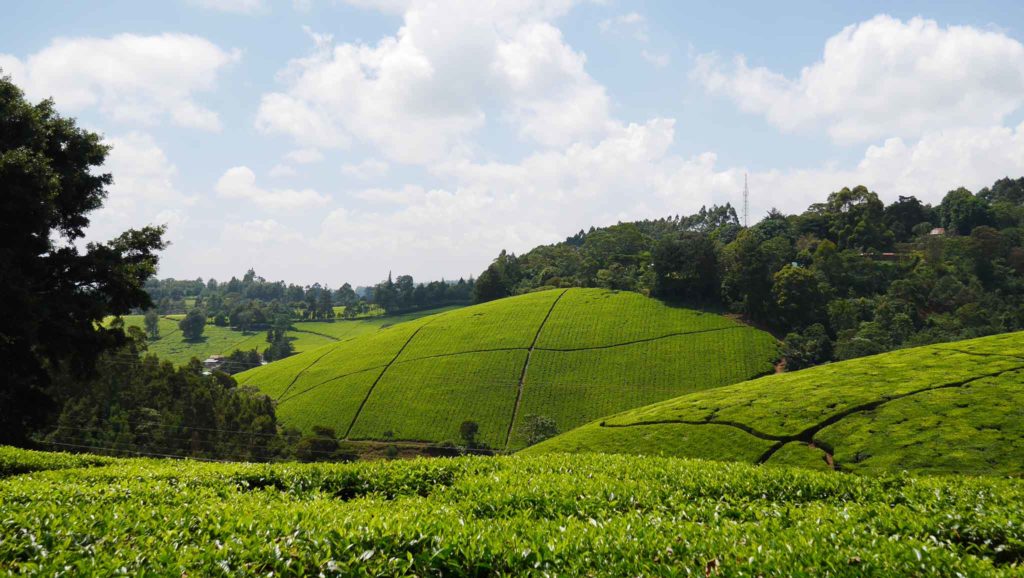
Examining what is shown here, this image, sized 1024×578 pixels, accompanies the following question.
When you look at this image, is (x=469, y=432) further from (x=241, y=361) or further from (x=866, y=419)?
(x=241, y=361)

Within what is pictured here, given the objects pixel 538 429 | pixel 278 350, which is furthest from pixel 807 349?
pixel 278 350

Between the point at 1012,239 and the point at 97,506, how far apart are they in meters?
138

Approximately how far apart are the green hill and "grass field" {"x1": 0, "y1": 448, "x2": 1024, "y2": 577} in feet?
171

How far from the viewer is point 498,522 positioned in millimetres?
9219

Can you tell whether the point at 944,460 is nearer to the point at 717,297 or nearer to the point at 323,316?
the point at 717,297

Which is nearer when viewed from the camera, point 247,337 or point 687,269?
→ point 687,269

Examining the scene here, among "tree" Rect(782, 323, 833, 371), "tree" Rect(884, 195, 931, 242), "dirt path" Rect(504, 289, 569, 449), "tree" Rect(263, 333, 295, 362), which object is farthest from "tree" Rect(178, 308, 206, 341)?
"tree" Rect(884, 195, 931, 242)

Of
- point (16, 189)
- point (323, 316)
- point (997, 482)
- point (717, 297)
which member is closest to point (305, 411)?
point (16, 189)

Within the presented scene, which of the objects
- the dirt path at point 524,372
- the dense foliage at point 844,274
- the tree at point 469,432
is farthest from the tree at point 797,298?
the tree at point 469,432

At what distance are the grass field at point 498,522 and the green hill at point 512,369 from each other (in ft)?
171

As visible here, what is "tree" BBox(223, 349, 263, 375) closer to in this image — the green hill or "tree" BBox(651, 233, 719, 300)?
the green hill

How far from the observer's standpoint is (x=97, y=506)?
9.35m

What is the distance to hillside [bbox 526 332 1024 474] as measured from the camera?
28734 millimetres

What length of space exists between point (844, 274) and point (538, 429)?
66.4m
